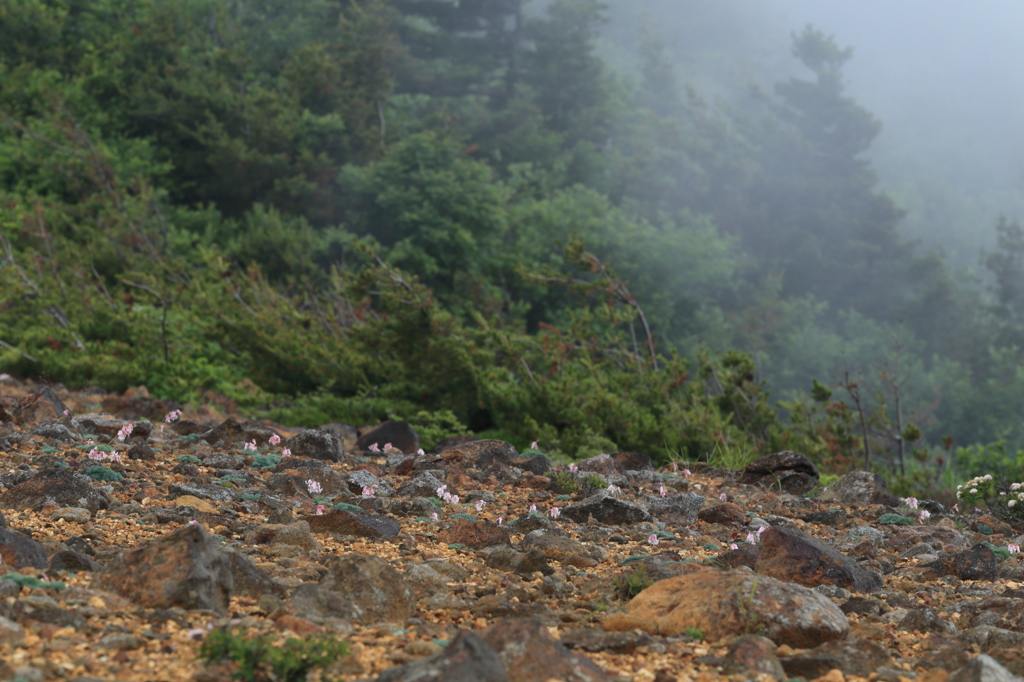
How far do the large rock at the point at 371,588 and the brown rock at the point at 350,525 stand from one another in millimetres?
633

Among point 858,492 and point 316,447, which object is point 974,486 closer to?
point 858,492

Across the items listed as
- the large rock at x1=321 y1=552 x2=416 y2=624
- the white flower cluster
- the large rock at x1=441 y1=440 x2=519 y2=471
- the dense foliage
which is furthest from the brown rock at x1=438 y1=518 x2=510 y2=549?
the dense foliage

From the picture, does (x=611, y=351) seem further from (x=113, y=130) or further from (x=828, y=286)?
(x=828, y=286)

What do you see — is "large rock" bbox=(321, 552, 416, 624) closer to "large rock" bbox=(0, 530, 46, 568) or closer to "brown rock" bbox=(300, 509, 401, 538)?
"brown rock" bbox=(300, 509, 401, 538)

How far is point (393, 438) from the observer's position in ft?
17.8

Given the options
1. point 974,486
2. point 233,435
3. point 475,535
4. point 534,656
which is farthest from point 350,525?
point 974,486

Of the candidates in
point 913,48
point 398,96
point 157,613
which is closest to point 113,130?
point 398,96

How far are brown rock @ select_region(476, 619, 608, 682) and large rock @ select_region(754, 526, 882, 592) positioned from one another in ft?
3.67

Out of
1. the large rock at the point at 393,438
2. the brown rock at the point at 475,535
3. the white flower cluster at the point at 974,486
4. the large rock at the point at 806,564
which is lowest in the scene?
the large rock at the point at 393,438

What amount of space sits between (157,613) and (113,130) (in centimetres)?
2117

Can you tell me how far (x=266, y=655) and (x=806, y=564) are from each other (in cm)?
183

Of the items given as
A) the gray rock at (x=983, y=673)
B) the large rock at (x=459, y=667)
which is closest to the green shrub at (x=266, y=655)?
the large rock at (x=459, y=667)

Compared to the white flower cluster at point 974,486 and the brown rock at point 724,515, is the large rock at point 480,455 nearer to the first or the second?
the brown rock at point 724,515

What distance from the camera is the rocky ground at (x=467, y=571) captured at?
1.91 meters
